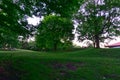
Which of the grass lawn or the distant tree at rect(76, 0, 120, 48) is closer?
the grass lawn

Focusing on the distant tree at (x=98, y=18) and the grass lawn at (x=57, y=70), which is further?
the distant tree at (x=98, y=18)

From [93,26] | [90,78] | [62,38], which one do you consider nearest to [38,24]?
[90,78]

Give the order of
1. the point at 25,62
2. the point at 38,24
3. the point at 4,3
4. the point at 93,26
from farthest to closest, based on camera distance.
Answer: the point at 93,26, the point at 25,62, the point at 38,24, the point at 4,3

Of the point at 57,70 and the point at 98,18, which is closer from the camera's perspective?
the point at 57,70

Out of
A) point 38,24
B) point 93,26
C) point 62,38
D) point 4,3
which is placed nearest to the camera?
point 4,3

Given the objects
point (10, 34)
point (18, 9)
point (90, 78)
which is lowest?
point (90, 78)

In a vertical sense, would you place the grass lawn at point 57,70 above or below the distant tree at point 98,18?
below

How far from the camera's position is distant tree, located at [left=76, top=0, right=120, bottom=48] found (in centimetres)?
5675

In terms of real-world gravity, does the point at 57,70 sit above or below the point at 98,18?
below

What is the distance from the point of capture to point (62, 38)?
203ft

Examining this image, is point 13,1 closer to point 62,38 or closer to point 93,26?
point 93,26

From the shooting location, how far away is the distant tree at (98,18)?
5675 cm

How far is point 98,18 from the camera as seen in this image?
2232 inches

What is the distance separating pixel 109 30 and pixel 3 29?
42.4 metres
